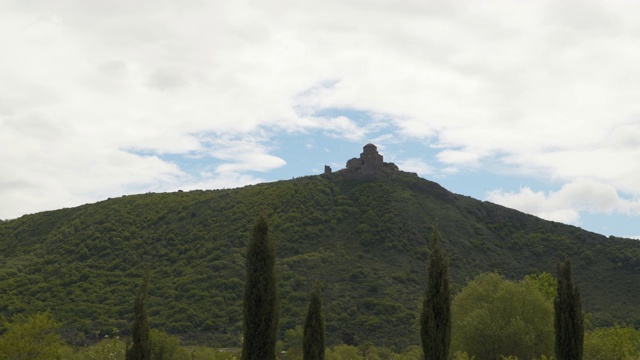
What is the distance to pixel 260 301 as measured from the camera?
2634cm

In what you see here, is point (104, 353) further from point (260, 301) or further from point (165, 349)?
point (260, 301)

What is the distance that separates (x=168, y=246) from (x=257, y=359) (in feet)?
192

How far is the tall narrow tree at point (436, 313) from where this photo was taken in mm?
25594

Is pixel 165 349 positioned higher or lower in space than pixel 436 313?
lower

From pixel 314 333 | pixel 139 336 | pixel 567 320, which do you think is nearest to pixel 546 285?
pixel 567 320

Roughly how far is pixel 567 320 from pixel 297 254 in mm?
52780

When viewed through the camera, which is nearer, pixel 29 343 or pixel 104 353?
pixel 29 343

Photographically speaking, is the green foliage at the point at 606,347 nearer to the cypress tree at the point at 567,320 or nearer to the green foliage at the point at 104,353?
the cypress tree at the point at 567,320

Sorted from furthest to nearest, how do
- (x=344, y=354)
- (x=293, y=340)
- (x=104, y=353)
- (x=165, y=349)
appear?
(x=293, y=340)
(x=165, y=349)
(x=344, y=354)
(x=104, y=353)

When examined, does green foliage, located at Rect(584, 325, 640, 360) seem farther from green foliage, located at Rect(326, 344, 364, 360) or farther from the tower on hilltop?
the tower on hilltop

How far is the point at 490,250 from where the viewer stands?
8562cm

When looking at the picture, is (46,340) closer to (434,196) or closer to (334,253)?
(334,253)

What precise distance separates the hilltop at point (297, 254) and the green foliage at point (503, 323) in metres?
13.4

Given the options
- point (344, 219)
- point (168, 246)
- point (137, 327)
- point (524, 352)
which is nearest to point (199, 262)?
point (168, 246)
